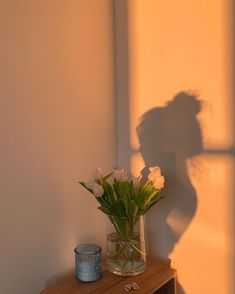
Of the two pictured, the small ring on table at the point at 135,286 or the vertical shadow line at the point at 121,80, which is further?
the vertical shadow line at the point at 121,80

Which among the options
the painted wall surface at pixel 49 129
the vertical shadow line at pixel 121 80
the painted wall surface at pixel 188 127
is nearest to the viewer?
the painted wall surface at pixel 49 129

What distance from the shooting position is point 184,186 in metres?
1.48

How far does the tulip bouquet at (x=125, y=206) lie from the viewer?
137 centimetres

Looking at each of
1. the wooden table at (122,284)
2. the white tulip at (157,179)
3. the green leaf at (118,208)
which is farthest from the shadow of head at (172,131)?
the wooden table at (122,284)

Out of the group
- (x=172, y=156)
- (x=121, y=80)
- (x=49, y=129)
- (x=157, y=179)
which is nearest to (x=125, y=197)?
(x=157, y=179)

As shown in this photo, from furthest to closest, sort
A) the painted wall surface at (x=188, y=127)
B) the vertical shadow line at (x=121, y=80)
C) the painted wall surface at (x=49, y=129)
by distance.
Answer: the vertical shadow line at (x=121, y=80)
the painted wall surface at (x=188, y=127)
the painted wall surface at (x=49, y=129)

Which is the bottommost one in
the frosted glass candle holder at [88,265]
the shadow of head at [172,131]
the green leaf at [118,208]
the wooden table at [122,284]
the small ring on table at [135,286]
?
the wooden table at [122,284]

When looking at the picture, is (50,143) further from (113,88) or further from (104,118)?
(113,88)

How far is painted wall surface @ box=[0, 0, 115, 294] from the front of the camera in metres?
1.23

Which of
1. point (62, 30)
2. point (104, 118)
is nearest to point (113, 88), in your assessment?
point (104, 118)

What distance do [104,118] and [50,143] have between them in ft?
1.21

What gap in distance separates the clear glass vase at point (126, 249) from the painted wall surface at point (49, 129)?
0.57 feet

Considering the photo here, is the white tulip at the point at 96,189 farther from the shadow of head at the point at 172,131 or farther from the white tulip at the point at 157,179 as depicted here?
the shadow of head at the point at 172,131

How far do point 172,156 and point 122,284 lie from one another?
0.60 meters
